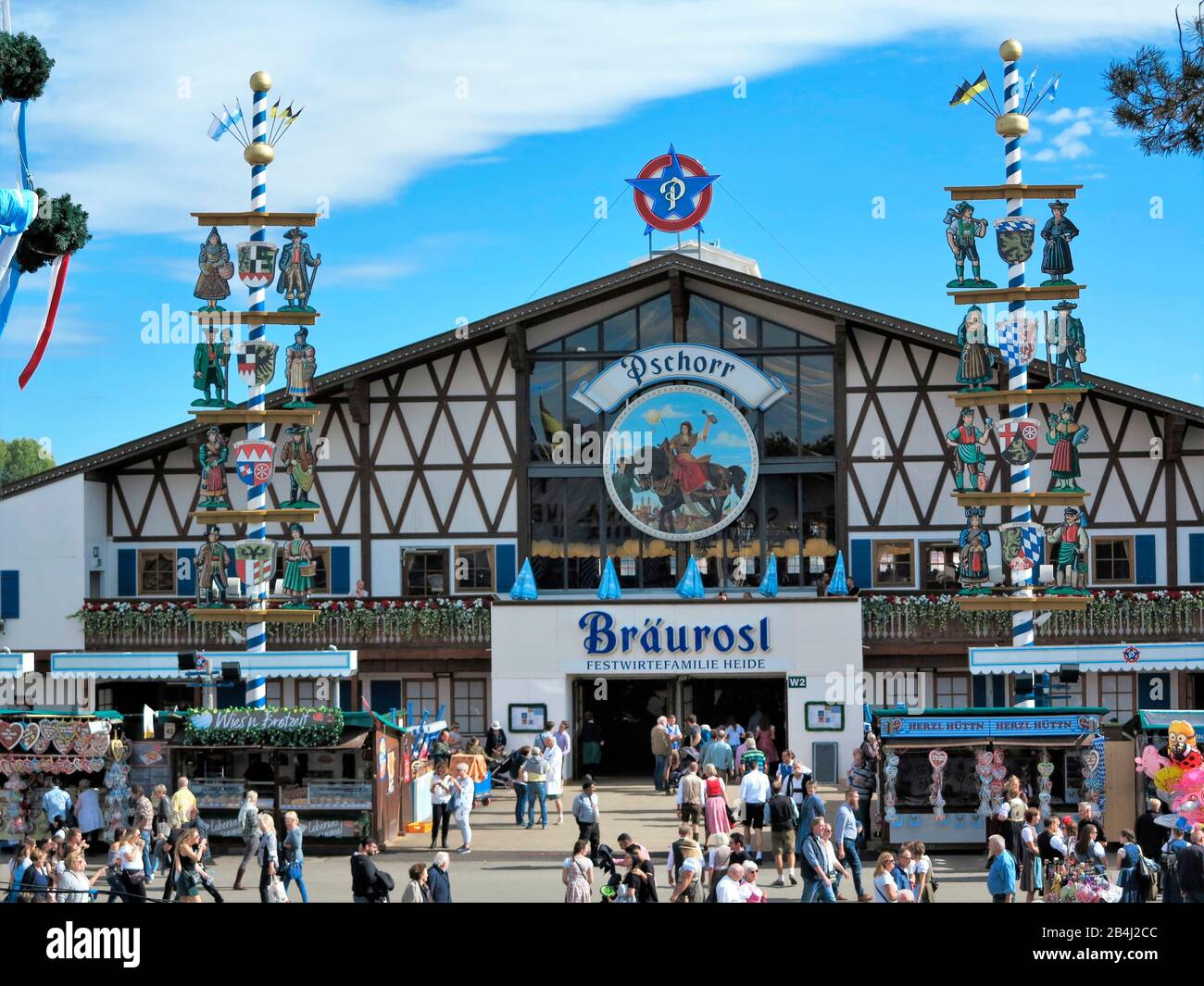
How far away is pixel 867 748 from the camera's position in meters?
25.4

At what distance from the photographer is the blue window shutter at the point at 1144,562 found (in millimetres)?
36250

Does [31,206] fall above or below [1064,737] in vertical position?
above

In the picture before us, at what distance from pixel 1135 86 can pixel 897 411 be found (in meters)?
22.7

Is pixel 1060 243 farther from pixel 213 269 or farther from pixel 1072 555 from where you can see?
pixel 213 269

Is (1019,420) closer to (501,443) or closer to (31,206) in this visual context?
(501,443)

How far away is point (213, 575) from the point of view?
3028cm

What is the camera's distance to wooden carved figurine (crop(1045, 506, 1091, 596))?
2925cm

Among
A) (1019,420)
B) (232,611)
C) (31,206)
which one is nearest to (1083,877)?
(1019,420)

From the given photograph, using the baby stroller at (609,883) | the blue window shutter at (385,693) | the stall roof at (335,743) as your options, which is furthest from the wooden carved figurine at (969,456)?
the blue window shutter at (385,693)

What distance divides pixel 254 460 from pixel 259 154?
543 cm

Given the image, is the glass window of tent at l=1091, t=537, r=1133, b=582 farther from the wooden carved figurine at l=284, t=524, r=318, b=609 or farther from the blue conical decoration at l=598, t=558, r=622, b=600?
the wooden carved figurine at l=284, t=524, r=318, b=609

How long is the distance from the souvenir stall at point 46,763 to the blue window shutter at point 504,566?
1324 centimetres

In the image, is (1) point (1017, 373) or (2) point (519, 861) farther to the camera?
(1) point (1017, 373)

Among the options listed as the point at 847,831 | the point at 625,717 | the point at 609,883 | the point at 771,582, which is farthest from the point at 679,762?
the point at 609,883
